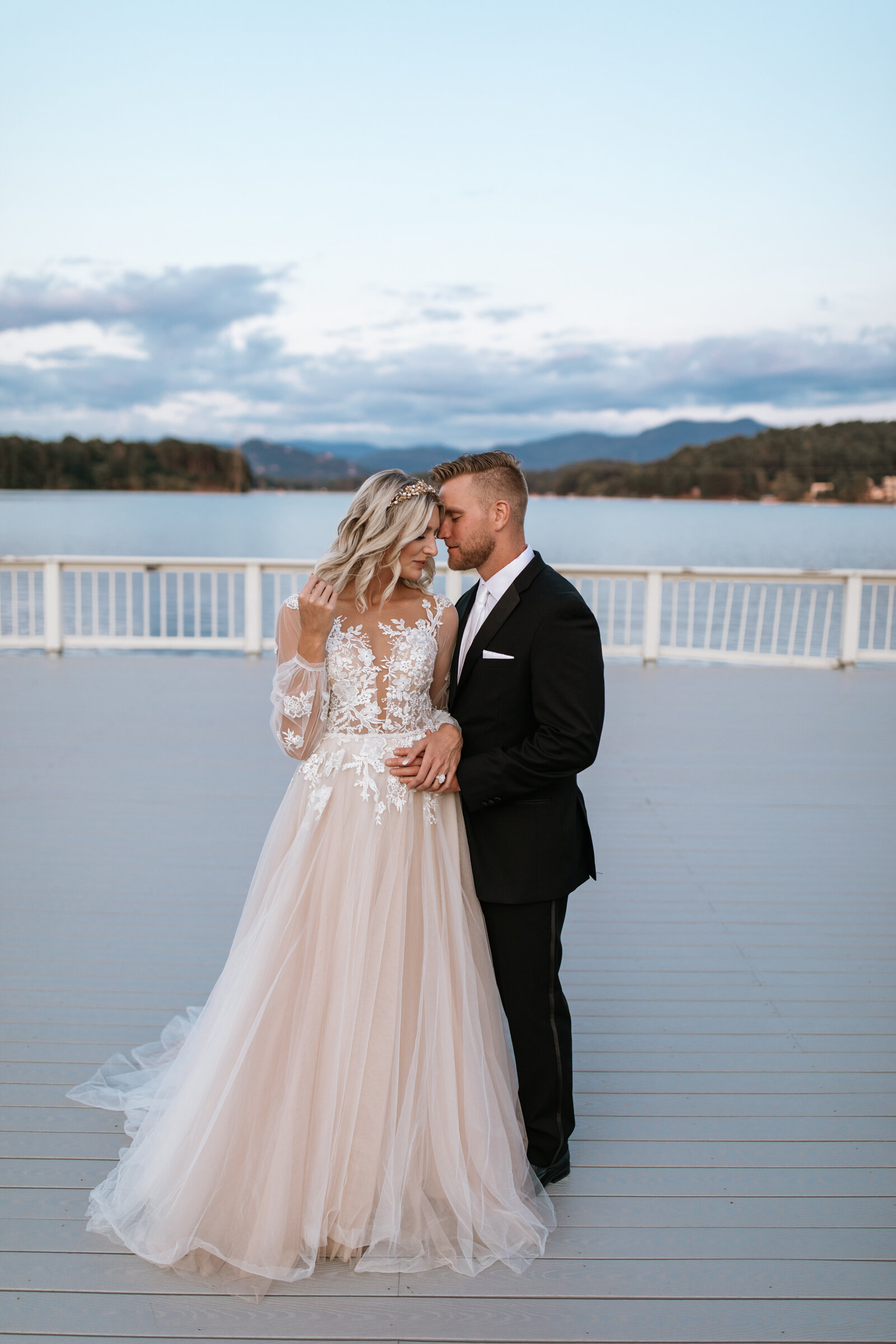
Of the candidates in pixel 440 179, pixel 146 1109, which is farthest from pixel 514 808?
pixel 440 179

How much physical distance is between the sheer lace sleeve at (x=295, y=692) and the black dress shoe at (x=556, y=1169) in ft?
3.27

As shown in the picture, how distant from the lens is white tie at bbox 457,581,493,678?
6.54 ft

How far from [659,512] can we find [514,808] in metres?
114

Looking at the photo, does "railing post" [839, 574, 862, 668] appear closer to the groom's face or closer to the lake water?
the groom's face

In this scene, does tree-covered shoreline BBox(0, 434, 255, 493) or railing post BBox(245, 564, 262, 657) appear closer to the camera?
railing post BBox(245, 564, 262, 657)

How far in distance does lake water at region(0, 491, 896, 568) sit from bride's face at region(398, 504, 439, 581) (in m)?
22.5

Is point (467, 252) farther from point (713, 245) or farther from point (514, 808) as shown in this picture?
point (514, 808)

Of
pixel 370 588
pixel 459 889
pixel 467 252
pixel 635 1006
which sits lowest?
pixel 635 1006

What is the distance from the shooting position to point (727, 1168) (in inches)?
83.2

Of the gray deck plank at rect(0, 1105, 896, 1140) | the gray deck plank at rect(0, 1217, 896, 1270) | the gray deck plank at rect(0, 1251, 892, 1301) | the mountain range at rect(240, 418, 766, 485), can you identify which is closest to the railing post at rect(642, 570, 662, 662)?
the gray deck plank at rect(0, 1105, 896, 1140)

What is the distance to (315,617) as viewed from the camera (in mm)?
1829

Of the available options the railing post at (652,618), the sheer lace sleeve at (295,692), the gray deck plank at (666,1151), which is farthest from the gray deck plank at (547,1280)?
the railing post at (652,618)

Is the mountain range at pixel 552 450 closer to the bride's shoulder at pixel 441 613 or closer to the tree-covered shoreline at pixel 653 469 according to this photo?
the tree-covered shoreline at pixel 653 469

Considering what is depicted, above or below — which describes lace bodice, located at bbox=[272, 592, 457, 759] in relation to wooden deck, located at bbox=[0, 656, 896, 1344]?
above
